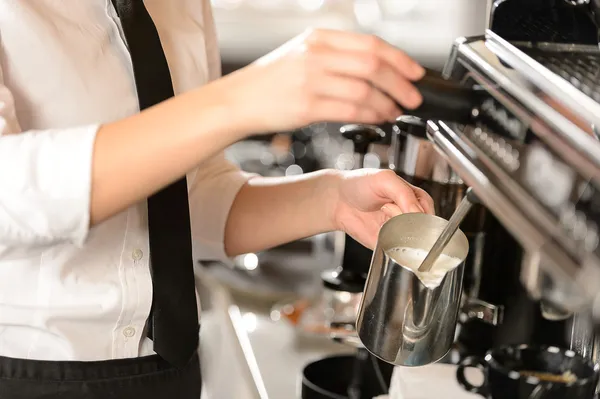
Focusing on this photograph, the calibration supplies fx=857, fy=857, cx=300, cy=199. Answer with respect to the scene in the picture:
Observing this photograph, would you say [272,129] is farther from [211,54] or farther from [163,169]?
[211,54]

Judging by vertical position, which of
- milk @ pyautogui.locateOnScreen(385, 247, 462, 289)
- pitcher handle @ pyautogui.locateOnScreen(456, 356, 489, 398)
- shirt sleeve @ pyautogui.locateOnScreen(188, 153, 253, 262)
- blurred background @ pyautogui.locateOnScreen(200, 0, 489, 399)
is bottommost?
blurred background @ pyautogui.locateOnScreen(200, 0, 489, 399)

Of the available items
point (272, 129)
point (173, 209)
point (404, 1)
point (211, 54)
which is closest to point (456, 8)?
point (404, 1)

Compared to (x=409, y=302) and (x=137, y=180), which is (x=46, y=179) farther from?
(x=409, y=302)

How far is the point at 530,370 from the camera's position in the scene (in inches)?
39.3

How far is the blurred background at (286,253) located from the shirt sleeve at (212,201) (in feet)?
0.79

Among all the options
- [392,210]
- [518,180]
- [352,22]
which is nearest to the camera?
[518,180]

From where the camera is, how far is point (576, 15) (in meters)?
0.89

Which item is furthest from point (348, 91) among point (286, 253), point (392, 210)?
point (286, 253)

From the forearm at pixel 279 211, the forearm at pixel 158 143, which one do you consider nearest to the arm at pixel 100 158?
the forearm at pixel 158 143

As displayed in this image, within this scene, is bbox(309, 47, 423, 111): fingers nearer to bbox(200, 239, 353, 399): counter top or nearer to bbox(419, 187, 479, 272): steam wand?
bbox(419, 187, 479, 272): steam wand

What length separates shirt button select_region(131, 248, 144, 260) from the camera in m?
0.93

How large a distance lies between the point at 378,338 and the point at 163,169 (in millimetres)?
265

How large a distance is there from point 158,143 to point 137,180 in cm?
4

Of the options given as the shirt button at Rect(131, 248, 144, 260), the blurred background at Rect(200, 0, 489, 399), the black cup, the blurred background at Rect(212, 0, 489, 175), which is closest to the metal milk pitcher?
the black cup
